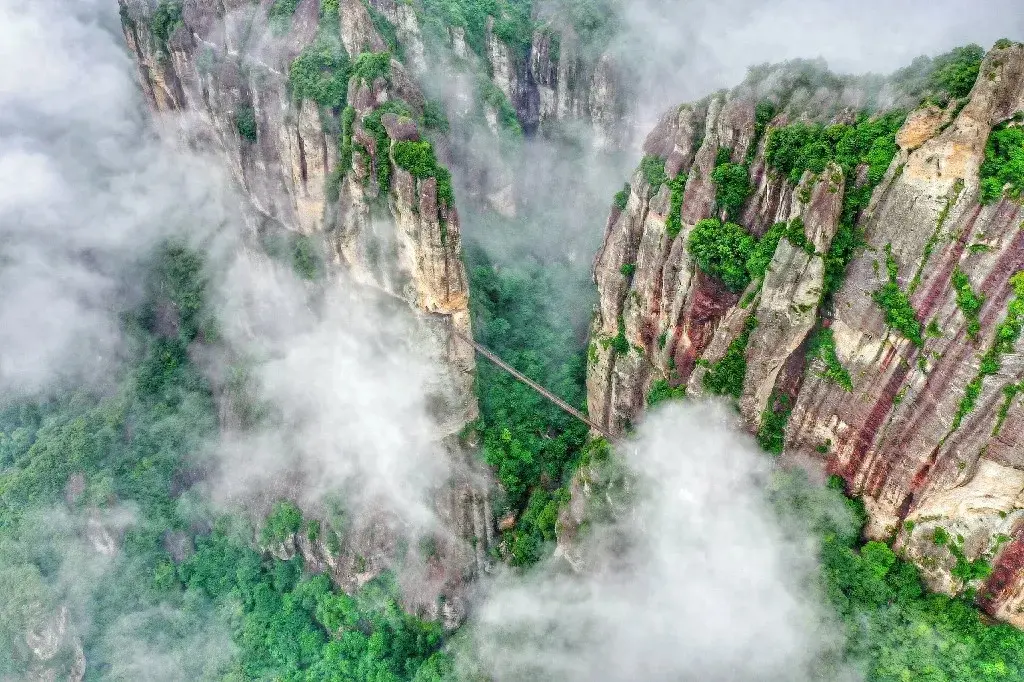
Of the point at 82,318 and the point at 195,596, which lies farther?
the point at 82,318

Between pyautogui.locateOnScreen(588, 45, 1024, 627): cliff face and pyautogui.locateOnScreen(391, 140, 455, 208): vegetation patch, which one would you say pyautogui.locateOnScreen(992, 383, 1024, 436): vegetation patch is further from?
pyautogui.locateOnScreen(391, 140, 455, 208): vegetation patch

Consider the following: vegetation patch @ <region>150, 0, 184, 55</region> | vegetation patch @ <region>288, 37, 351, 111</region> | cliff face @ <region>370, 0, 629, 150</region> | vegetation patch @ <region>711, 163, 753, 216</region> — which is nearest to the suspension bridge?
vegetation patch @ <region>711, 163, 753, 216</region>

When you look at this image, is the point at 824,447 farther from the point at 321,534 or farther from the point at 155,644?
the point at 155,644

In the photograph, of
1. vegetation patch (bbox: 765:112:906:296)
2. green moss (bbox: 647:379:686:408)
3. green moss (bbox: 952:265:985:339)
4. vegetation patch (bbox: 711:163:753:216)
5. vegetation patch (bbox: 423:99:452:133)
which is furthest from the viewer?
vegetation patch (bbox: 423:99:452:133)

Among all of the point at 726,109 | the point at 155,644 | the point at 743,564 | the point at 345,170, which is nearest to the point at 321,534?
the point at 155,644

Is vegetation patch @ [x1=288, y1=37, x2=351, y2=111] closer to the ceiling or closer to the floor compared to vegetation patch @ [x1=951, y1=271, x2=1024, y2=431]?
closer to the ceiling

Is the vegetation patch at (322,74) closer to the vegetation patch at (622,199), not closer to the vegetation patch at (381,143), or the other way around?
the vegetation patch at (381,143)

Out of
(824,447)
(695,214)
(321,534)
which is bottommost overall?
(321,534)
